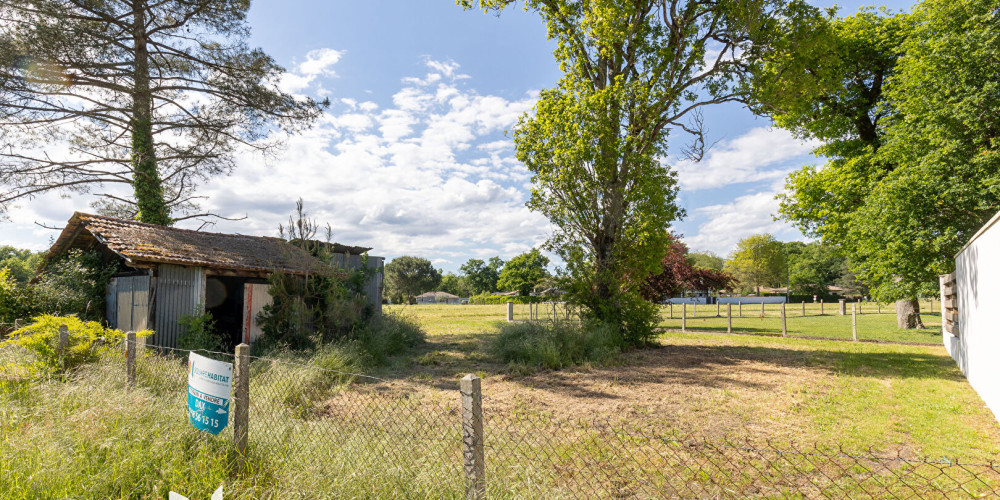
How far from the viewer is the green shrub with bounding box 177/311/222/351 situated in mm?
10648

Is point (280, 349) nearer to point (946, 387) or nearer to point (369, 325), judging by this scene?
point (369, 325)

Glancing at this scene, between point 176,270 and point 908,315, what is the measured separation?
2532 centimetres

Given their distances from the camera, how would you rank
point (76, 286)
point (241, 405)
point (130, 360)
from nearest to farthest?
point (241, 405), point (130, 360), point (76, 286)

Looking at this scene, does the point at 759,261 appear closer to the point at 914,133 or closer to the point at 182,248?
the point at 914,133

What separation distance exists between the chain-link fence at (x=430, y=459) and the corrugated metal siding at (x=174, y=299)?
16.8ft

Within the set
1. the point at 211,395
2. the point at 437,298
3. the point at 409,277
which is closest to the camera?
the point at 211,395

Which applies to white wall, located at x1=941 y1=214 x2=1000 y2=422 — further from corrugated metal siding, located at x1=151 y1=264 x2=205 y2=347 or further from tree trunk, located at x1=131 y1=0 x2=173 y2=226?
tree trunk, located at x1=131 y1=0 x2=173 y2=226

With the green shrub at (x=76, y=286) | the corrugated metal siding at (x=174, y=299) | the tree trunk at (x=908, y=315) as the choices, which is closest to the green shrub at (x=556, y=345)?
the corrugated metal siding at (x=174, y=299)

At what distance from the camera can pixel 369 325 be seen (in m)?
14.1

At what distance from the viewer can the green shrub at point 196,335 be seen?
10.6 metres

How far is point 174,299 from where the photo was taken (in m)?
11.2

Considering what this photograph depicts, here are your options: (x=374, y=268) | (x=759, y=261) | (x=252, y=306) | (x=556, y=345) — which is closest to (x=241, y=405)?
(x=556, y=345)

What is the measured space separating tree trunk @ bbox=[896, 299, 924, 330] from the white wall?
11.6 metres

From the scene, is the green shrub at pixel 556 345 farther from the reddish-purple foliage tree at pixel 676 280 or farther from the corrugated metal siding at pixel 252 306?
the reddish-purple foliage tree at pixel 676 280
